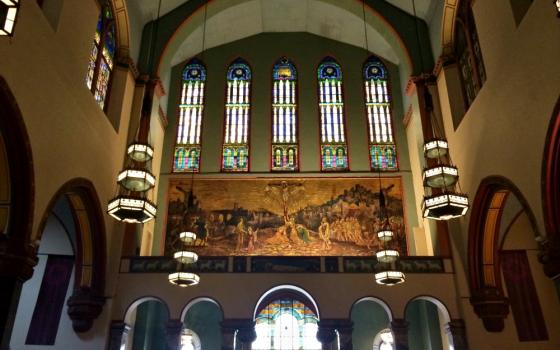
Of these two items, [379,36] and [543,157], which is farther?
[379,36]

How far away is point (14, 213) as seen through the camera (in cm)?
961

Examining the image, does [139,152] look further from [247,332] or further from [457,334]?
[457,334]

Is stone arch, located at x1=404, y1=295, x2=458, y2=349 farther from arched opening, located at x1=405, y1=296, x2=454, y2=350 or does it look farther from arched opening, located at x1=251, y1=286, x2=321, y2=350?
arched opening, located at x1=251, y1=286, x2=321, y2=350

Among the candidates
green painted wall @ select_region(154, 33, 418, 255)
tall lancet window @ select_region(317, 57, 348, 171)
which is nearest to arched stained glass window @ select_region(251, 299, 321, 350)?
green painted wall @ select_region(154, 33, 418, 255)

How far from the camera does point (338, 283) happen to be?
14047mm

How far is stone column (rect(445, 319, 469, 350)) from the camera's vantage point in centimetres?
1288

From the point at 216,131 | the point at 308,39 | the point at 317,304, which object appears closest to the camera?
the point at 317,304

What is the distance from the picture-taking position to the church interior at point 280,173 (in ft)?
32.6

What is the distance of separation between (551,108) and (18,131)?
9.92 meters

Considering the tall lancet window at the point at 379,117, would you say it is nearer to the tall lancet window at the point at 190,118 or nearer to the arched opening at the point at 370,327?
the arched opening at the point at 370,327

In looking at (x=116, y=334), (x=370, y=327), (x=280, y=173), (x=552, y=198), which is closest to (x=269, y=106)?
(x=280, y=173)

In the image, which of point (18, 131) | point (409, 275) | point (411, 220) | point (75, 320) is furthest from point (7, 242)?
point (411, 220)

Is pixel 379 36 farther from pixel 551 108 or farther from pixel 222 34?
pixel 551 108

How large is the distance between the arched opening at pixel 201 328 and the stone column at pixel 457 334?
7.43 m
